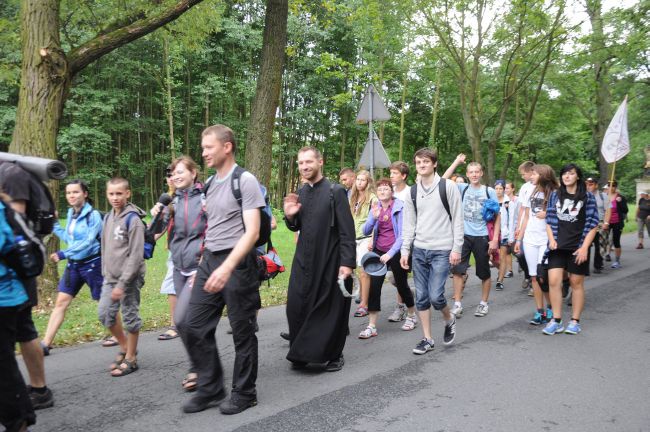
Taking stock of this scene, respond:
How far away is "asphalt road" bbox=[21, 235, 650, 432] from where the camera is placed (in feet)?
12.0

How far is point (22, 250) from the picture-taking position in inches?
119

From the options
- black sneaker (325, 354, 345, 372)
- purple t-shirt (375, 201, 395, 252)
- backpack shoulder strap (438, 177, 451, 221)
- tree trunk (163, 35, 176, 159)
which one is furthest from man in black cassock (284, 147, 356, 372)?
tree trunk (163, 35, 176, 159)

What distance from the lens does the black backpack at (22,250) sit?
3.01 meters

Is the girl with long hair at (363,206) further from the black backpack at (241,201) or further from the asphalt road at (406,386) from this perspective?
the black backpack at (241,201)

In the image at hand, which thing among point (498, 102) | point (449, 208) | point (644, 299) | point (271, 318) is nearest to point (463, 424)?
point (449, 208)

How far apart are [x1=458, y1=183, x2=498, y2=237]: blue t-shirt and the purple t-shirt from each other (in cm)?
152

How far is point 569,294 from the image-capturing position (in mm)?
8242

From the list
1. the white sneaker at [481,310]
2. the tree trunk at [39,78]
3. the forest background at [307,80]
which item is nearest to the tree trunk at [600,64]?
the forest background at [307,80]

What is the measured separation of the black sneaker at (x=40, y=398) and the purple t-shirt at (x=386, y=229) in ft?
13.1

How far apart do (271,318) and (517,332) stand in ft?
10.6

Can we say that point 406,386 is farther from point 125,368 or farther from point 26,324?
point 26,324

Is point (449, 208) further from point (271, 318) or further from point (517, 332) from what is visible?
point (271, 318)

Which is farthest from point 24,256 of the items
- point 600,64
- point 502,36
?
point 600,64

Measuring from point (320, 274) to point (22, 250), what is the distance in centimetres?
252
